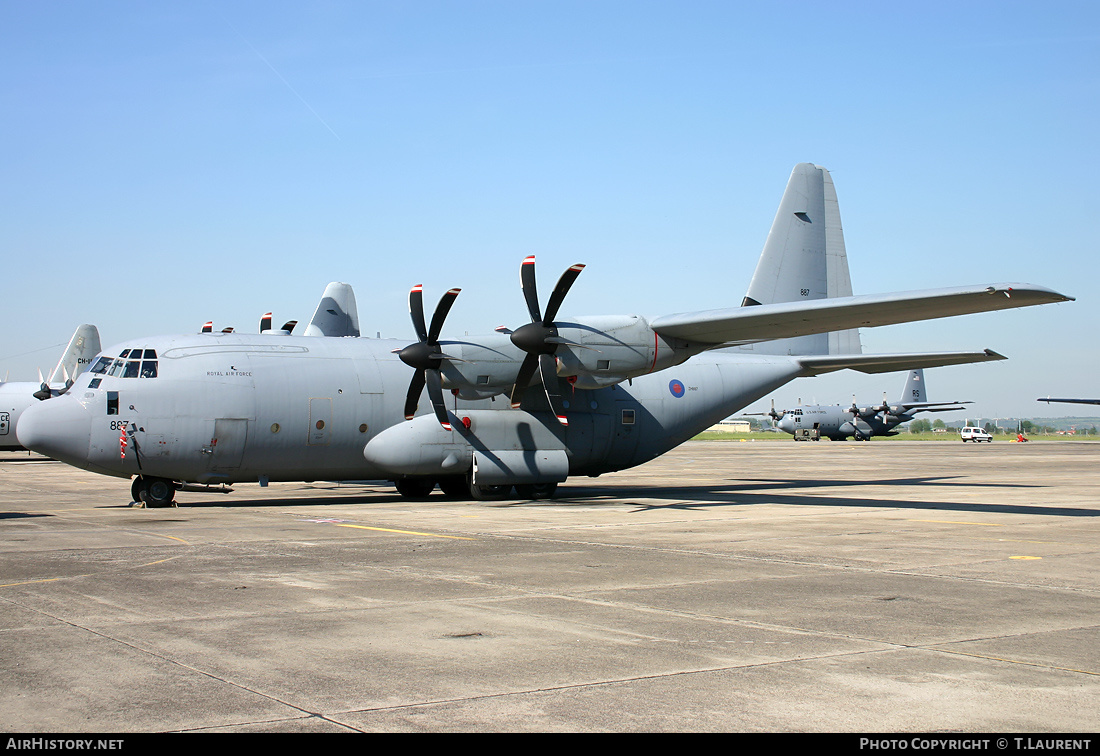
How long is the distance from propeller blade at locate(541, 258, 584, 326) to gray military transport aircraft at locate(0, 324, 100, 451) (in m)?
24.8

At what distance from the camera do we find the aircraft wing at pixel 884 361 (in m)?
24.6

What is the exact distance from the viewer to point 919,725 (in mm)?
5320

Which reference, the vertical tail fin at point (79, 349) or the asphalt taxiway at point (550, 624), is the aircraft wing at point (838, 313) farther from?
the vertical tail fin at point (79, 349)

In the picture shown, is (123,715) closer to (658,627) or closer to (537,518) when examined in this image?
(658,627)

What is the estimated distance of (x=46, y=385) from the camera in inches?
1720

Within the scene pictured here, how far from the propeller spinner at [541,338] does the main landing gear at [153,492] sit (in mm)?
8061

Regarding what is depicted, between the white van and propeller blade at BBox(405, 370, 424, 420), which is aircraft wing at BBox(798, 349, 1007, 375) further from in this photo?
the white van

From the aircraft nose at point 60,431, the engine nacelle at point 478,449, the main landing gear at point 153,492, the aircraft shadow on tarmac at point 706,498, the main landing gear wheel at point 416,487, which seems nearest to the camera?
the aircraft nose at point 60,431

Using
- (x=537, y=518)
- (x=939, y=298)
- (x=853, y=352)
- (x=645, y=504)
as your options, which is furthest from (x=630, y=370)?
(x=853, y=352)

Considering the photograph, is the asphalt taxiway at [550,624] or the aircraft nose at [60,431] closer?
the asphalt taxiway at [550,624]

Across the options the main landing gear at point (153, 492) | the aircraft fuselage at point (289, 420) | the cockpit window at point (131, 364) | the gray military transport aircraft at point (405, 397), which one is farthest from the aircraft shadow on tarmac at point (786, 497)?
the cockpit window at point (131, 364)

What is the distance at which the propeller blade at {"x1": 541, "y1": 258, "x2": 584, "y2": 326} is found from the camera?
832 inches

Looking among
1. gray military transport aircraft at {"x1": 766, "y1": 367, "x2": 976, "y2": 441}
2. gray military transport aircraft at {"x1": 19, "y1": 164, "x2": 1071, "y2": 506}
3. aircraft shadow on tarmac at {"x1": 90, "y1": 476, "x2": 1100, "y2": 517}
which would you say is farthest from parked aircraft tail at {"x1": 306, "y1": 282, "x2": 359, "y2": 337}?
gray military transport aircraft at {"x1": 766, "y1": 367, "x2": 976, "y2": 441}

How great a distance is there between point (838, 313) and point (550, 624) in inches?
533
